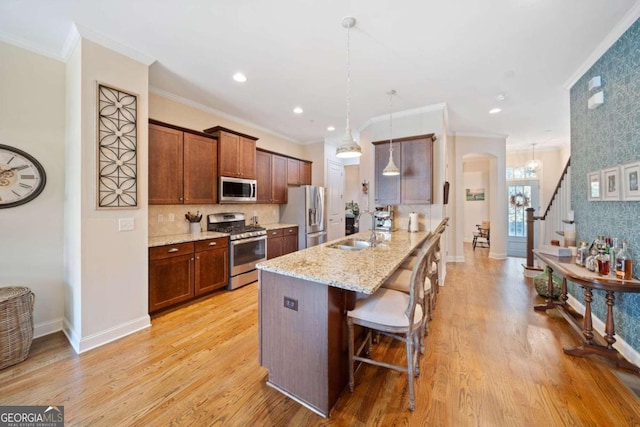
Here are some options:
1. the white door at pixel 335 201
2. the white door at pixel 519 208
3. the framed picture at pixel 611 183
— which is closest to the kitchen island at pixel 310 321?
the framed picture at pixel 611 183

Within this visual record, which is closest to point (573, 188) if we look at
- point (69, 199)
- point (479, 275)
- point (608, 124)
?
point (608, 124)

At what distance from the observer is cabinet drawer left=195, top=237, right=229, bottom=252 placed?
11.3 feet

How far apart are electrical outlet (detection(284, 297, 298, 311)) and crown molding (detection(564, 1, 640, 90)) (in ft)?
11.9

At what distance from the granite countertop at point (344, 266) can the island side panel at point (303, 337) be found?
0.26 feet

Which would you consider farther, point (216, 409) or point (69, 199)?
point (69, 199)

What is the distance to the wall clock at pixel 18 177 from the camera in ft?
7.75

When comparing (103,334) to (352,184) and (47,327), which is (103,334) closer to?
(47,327)

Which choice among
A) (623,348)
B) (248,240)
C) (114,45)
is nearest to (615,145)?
(623,348)

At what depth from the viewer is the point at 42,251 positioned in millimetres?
2588

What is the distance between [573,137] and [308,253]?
384 cm

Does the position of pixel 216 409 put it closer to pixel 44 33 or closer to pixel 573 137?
pixel 44 33

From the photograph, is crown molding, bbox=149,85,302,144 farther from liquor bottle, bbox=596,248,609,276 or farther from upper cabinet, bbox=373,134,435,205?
liquor bottle, bbox=596,248,609,276

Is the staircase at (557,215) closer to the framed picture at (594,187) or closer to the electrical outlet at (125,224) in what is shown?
the framed picture at (594,187)

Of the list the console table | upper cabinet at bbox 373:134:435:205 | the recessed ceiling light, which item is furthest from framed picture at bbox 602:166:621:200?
the recessed ceiling light
